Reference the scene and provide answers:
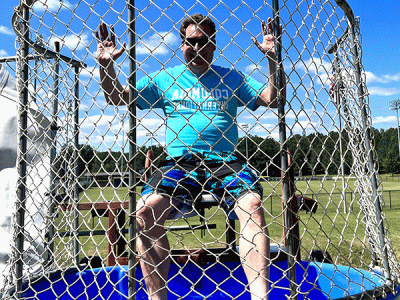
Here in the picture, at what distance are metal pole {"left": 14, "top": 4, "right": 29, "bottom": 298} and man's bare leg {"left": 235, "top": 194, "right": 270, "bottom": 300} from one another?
1.36 meters

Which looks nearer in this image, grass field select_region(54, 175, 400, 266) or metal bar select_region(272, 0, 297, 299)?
metal bar select_region(272, 0, 297, 299)

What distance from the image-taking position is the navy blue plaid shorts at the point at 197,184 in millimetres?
1875

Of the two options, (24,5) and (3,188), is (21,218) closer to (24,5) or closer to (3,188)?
(24,5)

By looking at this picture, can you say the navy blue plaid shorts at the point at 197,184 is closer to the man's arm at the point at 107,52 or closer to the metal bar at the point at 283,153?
the metal bar at the point at 283,153

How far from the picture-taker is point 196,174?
6.79 feet

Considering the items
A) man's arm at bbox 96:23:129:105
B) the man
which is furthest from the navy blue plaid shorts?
man's arm at bbox 96:23:129:105

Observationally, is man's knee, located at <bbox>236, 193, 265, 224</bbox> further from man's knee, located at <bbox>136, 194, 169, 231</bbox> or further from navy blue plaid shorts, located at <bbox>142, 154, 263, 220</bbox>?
man's knee, located at <bbox>136, 194, 169, 231</bbox>

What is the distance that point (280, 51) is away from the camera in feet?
5.64

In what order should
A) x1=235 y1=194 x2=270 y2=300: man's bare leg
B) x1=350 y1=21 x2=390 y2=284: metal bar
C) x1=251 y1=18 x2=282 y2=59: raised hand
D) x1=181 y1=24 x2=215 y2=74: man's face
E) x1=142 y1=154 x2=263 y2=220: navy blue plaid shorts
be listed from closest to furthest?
x1=235 y1=194 x2=270 y2=300: man's bare leg, x1=251 y1=18 x2=282 y2=59: raised hand, x1=142 y1=154 x2=263 y2=220: navy blue plaid shorts, x1=181 y1=24 x2=215 y2=74: man's face, x1=350 y1=21 x2=390 y2=284: metal bar

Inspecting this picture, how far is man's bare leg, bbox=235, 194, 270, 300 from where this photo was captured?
1.64m

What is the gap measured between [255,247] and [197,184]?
533 mm

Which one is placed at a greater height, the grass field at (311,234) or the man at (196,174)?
the man at (196,174)

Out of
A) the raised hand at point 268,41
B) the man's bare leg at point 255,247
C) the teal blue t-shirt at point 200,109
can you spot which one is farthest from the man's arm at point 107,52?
the man's bare leg at point 255,247

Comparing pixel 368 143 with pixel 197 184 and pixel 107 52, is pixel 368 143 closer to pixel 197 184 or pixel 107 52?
pixel 197 184
